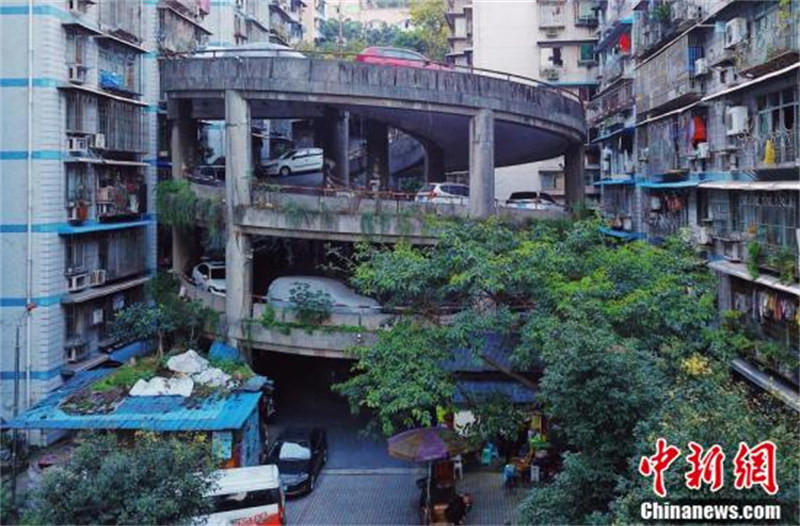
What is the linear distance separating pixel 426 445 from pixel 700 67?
451 inches

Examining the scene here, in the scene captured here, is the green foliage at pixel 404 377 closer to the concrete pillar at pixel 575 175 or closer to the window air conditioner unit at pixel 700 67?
the window air conditioner unit at pixel 700 67

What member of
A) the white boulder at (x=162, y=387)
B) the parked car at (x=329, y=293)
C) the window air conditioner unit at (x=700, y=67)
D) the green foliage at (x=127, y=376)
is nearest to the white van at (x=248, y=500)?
the white boulder at (x=162, y=387)

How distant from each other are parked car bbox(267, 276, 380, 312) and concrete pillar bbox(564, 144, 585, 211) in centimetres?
1056

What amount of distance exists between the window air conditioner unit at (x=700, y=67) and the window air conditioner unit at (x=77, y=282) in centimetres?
1696

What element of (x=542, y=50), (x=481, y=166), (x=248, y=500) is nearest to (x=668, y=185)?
(x=481, y=166)

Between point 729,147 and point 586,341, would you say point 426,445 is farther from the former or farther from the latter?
point 729,147

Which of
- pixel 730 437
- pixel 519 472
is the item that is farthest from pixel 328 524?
pixel 730 437

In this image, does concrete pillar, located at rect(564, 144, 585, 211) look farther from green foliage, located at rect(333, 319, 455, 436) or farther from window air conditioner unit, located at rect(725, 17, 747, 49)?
green foliage, located at rect(333, 319, 455, 436)

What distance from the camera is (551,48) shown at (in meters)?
37.0

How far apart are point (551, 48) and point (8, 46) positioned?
84.0ft

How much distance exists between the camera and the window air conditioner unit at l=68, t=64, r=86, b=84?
1967 cm

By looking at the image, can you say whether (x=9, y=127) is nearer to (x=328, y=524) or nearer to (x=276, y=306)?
(x=276, y=306)


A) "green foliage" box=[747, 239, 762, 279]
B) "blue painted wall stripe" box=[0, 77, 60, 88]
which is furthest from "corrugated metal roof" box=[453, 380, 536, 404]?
"blue painted wall stripe" box=[0, 77, 60, 88]

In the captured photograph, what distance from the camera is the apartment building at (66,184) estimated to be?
1873cm
